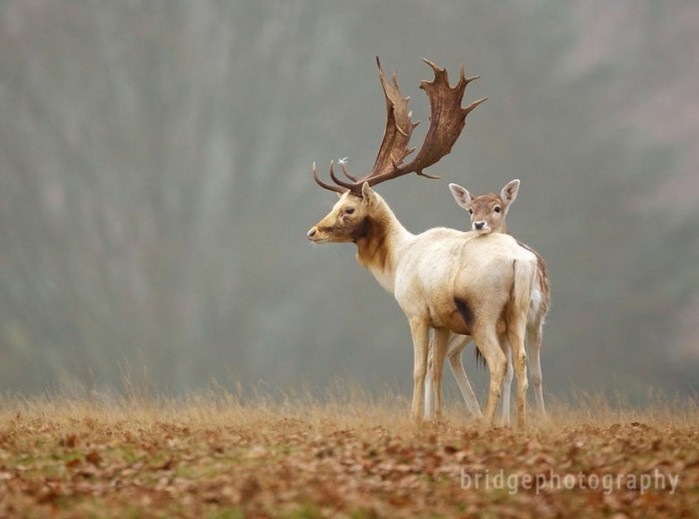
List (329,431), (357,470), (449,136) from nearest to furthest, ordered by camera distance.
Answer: (357,470) → (329,431) → (449,136)

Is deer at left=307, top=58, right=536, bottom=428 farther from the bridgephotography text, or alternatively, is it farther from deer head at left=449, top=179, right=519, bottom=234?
the bridgephotography text

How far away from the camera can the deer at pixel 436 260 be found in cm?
1154

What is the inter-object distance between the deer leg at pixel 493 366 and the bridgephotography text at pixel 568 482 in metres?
3.20

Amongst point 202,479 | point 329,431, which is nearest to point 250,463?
point 202,479

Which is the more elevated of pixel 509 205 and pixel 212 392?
pixel 509 205

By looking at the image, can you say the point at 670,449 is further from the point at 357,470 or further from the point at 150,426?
the point at 150,426

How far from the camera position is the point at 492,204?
13.1 meters

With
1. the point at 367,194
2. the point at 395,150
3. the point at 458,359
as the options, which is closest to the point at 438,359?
the point at 458,359

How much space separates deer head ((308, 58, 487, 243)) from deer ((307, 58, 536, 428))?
15 mm

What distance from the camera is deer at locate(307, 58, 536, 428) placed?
37.9 feet

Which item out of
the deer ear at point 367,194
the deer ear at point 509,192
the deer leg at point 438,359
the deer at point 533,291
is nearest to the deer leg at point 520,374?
the deer at point 533,291

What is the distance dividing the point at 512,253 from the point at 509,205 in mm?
1733

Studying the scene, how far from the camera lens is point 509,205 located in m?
13.2

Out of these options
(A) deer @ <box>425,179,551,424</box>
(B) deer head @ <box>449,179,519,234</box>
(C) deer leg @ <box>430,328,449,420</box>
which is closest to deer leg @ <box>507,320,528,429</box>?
(A) deer @ <box>425,179,551,424</box>
